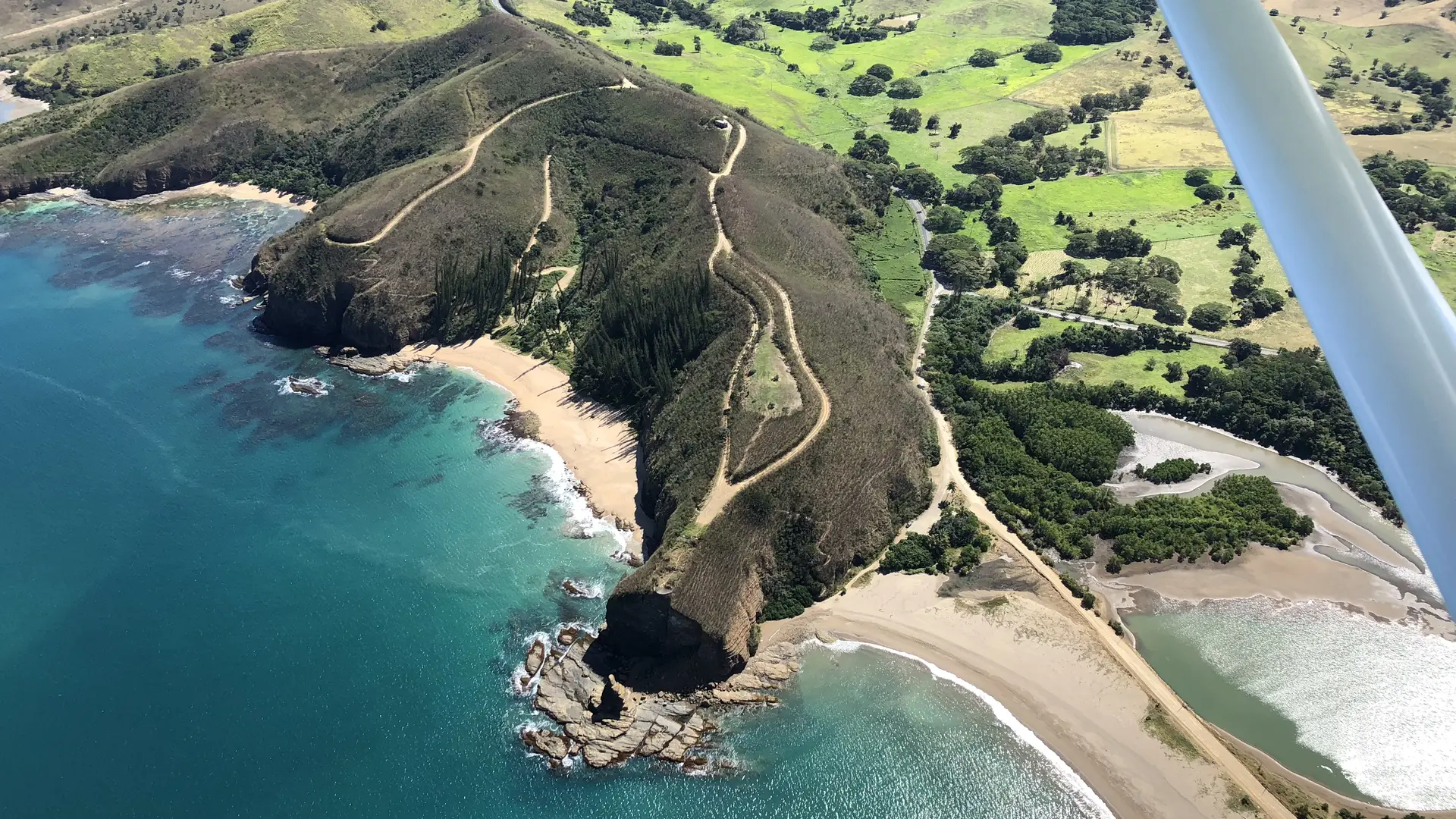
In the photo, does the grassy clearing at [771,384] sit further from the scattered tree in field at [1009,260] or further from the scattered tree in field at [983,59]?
the scattered tree in field at [983,59]

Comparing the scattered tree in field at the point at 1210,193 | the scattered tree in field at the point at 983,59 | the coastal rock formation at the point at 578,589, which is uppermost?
the scattered tree in field at the point at 983,59

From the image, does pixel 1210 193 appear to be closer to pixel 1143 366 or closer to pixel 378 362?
pixel 1143 366

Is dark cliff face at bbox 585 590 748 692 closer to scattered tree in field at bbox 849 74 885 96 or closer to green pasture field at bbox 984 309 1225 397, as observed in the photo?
green pasture field at bbox 984 309 1225 397

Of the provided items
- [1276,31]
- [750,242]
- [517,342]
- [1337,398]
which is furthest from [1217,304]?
[1276,31]

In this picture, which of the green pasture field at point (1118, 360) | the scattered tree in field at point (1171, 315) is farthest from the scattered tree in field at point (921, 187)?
the scattered tree in field at point (1171, 315)

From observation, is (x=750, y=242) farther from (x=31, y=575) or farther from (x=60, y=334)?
(x=60, y=334)

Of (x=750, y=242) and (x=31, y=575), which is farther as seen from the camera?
(x=750, y=242)
